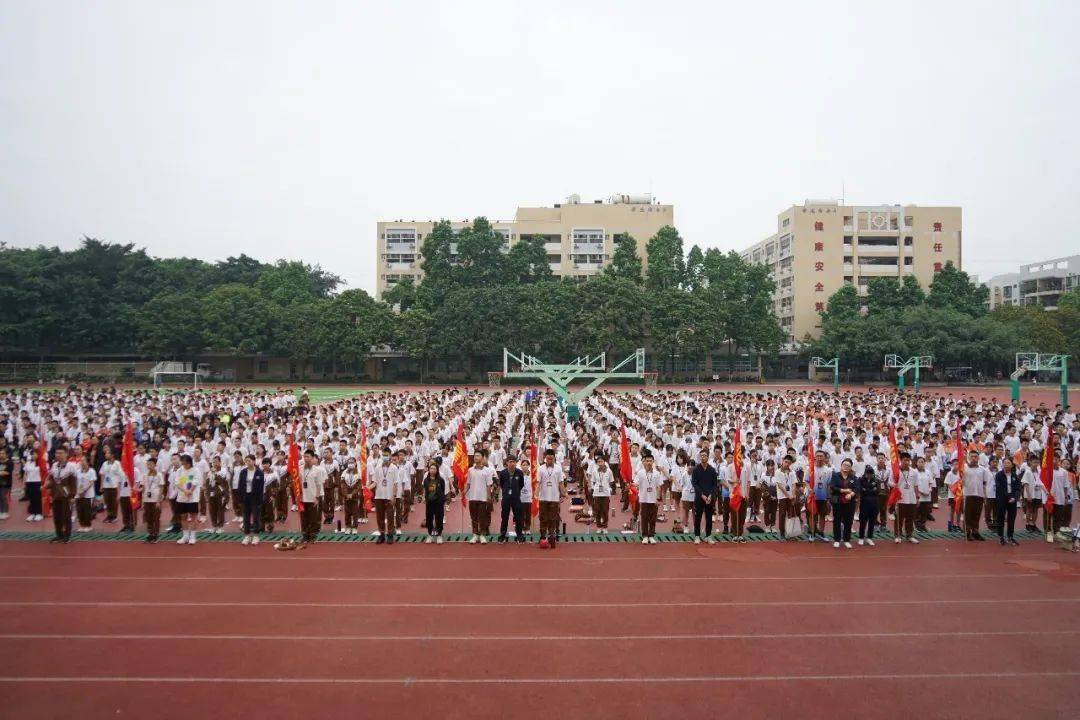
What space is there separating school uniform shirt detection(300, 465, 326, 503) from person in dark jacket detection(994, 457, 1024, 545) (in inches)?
374

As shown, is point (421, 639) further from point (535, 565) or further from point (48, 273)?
point (48, 273)

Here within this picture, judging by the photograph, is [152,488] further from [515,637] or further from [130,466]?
[515,637]

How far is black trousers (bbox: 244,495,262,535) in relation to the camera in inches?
363

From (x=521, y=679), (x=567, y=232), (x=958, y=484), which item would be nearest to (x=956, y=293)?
(x=567, y=232)

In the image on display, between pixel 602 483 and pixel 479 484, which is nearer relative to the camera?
pixel 479 484

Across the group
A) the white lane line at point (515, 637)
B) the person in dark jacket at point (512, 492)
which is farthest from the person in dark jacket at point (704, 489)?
the white lane line at point (515, 637)

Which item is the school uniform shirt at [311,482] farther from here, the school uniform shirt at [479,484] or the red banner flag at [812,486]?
the red banner flag at [812,486]

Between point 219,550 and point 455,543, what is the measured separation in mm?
3212

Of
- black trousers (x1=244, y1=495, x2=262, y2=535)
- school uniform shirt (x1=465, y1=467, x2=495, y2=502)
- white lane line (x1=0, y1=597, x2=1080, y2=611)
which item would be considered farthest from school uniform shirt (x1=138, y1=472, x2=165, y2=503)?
school uniform shirt (x1=465, y1=467, x2=495, y2=502)

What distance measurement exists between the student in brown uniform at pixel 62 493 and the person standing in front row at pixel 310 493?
3.25 m

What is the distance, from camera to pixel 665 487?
11539mm

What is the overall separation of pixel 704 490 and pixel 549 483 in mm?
2204

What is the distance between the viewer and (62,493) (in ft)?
29.8

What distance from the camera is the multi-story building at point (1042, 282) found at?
59.0 m
